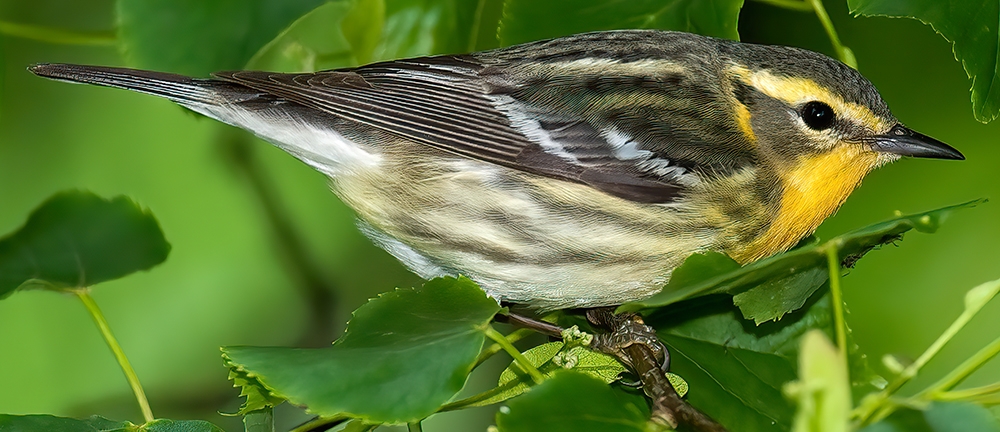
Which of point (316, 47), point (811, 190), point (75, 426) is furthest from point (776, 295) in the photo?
point (316, 47)

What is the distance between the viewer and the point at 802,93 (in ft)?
7.16

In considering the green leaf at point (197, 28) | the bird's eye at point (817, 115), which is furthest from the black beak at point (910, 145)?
the green leaf at point (197, 28)

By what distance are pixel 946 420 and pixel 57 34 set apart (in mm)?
2083

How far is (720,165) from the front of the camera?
84.1 inches

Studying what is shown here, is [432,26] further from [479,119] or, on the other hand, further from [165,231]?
[165,231]

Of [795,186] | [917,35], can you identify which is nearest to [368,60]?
[795,186]

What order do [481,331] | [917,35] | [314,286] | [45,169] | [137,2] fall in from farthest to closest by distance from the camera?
[314,286], [45,169], [917,35], [137,2], [481,331]

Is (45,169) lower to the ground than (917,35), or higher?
lower

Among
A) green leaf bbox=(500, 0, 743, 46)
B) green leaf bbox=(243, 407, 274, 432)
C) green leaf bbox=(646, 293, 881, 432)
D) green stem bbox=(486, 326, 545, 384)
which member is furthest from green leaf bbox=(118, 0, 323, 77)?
green leaf bbox=(646, 293, 881, 432)

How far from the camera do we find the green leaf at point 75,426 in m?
1.55

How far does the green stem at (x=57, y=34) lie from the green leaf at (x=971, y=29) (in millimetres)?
1643

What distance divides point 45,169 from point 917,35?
251cm

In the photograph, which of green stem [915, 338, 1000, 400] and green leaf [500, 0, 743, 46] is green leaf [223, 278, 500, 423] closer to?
green stem [915, 338, 1000, 400]

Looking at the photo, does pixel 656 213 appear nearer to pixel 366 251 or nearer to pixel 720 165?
pixel 720 165
